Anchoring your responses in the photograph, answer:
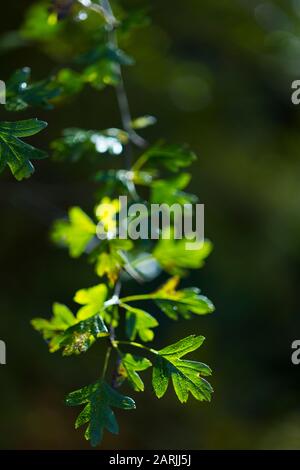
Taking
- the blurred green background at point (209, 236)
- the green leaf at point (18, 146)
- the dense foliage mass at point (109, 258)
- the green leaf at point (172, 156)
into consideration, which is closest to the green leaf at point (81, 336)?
the dense foliage mass at point (109, 258)

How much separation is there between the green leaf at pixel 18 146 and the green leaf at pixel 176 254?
1.06ft

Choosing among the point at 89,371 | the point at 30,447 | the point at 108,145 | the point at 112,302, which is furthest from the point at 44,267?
the point at 112,302

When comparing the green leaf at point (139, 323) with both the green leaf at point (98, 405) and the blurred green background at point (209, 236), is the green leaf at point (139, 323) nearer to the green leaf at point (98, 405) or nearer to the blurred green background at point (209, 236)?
the green leaf at point (98, 405)

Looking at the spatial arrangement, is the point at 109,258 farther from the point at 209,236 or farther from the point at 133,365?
the point at 209,236

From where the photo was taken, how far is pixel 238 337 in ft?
5.97

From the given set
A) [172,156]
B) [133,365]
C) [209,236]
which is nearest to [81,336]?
[133,365]

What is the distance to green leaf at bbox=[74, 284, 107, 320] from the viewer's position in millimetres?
690

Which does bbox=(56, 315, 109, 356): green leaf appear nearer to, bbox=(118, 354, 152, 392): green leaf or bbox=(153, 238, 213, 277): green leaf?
bbox=(118, 354, 152, 392): green leaf

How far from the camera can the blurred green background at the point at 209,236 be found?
1.70 m

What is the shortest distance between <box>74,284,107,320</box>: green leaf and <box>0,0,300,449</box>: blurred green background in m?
0.95

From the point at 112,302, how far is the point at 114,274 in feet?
0.20

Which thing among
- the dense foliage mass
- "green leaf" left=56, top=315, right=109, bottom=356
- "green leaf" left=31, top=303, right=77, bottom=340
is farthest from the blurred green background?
"green leaf" left=56, top=315, right=109, bottom=356

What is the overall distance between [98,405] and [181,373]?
94 mm

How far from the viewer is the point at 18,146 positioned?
60 centimetres
